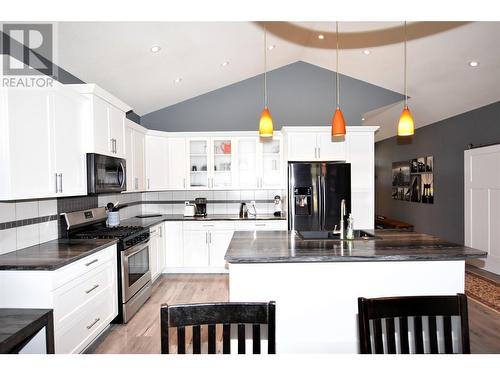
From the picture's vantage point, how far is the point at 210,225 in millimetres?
4719

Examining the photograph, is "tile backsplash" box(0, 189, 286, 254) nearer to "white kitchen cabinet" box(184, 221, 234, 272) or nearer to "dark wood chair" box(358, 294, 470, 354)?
"white kitchen cabinet" box(184, 221, 234, 272)

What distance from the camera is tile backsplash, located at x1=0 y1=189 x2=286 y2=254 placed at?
8.15 feet

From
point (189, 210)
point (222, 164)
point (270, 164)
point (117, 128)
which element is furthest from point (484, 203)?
point (117, 128)

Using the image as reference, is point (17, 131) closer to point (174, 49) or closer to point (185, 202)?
point (174, 49)

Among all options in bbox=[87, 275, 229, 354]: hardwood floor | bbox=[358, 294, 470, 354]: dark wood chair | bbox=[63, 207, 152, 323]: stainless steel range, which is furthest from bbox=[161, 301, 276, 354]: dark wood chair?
bbox=[63, 207, 152, 323]: stainless steel range

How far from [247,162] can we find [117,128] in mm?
2085

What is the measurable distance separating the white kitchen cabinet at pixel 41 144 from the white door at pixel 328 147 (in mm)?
3166

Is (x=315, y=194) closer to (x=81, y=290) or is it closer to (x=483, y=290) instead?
(x=483, y=290)

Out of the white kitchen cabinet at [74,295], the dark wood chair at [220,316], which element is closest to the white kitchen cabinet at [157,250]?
the white kitchen cabinet at [74,295]

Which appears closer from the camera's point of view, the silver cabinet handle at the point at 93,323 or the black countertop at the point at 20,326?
the black countertop at the point at 20,326

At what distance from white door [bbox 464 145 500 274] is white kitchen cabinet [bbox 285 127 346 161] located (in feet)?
6.68

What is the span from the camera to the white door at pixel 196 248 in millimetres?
4730

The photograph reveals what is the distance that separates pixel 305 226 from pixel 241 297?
2.42 meters

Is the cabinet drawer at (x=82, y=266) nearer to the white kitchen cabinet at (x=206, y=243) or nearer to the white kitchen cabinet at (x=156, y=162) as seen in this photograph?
the white kitchen cabinet at (x=206, y=243)
